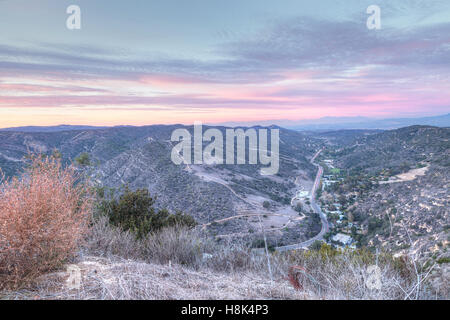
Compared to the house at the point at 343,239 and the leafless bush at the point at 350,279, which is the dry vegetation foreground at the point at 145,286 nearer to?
the leafless bush at the point at 350,279

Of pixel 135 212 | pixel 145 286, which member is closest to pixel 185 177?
pixel 135 212

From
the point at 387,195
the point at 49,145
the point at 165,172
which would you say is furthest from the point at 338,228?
the point at 49,145

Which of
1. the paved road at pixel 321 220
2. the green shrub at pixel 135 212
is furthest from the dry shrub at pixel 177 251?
the paved road at pixel 321 220

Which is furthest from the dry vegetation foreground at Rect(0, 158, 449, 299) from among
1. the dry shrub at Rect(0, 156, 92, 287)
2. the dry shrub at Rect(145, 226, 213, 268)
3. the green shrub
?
the green shrub

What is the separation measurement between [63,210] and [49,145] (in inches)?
2200

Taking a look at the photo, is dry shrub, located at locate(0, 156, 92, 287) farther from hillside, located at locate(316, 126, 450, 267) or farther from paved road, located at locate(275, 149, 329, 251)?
paved road, located at locate(275, 149, 329, 251)

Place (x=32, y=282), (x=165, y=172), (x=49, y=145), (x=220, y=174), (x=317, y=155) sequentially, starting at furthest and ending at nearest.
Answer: (x=317, y=155)
(x=49, y=145)
(x=220, y=174)
(x=165, y=172)
(x=32, y=282)

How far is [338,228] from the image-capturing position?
2230 centimetres

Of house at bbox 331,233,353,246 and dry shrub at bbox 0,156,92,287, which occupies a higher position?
dry shrub at bbox 0,156,92,287

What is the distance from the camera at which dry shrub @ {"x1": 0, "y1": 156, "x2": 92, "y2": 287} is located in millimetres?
2424

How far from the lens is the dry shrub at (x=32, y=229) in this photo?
2424 mm

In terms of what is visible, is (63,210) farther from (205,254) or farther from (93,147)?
(93,147)

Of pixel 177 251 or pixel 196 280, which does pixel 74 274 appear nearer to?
pixel 196 280

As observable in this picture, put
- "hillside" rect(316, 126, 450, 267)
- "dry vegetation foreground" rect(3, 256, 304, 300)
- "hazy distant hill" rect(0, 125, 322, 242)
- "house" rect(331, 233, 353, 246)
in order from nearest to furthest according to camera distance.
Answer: "dry vegetation foreground" rect(3, 256, 304, 300) → "hillside" rect(316, 126, 450, 267) → "house" rect(331, 233, 353, 246) → "hazy distant hill" rect(0, 125, 322, 242)
